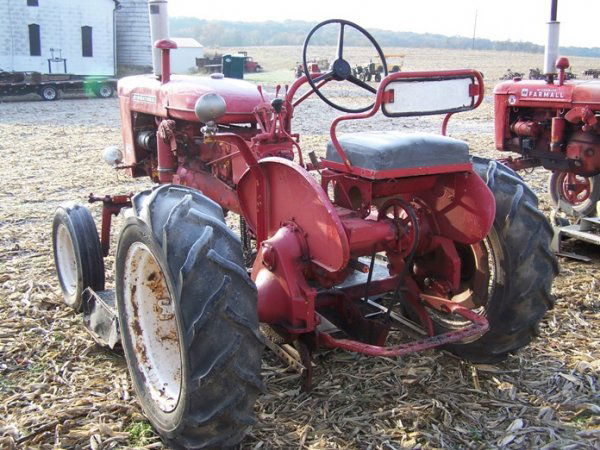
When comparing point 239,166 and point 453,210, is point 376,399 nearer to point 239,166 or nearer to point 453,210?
point 453,210

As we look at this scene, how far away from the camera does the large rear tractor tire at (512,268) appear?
3.13 metres

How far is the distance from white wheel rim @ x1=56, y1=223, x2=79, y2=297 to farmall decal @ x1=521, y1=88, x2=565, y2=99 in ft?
14.8

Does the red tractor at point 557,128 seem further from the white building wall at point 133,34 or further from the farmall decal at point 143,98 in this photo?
the white building wall at point 133,34

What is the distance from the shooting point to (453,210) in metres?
3.04

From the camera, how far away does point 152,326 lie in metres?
3.02

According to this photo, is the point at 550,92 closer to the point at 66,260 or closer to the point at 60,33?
the point at 66,260

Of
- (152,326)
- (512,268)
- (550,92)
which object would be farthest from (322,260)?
(550,92)

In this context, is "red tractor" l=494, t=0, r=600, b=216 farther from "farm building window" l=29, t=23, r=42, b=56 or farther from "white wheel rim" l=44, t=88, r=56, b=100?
"farm building window" l=29, t=23, r=42, b=56

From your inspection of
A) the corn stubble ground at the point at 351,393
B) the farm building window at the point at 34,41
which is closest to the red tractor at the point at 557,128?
the corn stubble ground at the point at 351,393

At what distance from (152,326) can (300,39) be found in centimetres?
8170

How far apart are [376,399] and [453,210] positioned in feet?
3.16

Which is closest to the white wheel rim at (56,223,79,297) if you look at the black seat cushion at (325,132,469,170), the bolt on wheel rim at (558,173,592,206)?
the black seat cushion at (325,132,469,170)

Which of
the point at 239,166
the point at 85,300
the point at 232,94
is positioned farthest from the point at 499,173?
the point at 85,300

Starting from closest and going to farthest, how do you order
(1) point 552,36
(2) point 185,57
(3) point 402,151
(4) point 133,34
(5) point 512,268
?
(3) point 402,151 < (5) point 512,268 < (1) point 552,36 < (4) point 133,34 < (2) point 185,57
